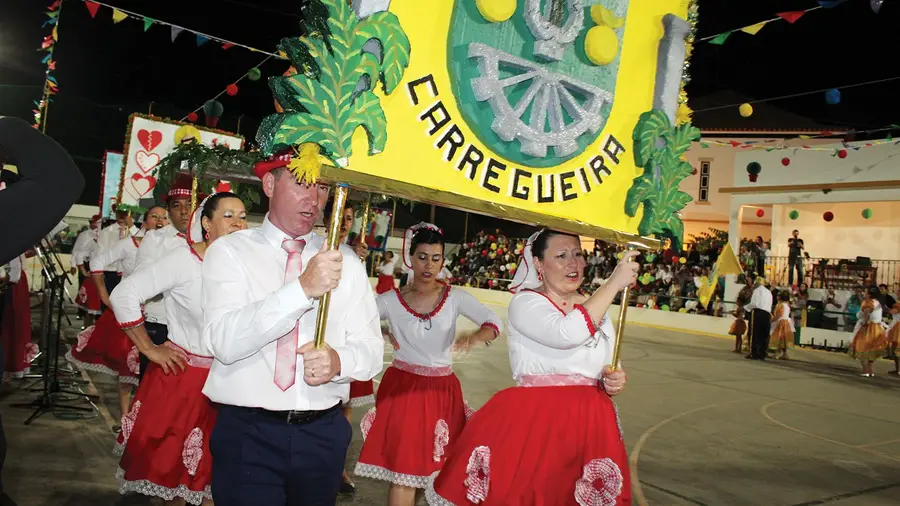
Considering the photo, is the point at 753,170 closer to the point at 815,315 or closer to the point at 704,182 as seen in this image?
the point at 815,315

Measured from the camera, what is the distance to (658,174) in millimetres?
2822

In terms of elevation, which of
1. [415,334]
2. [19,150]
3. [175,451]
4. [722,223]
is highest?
[722,223]

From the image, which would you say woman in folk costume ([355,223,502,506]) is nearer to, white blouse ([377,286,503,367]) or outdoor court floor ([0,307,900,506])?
white blouse ([377,286,503,367])

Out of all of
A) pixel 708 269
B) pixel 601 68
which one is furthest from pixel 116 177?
pixel 708 269

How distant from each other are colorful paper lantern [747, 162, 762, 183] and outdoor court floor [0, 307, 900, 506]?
9737 mm

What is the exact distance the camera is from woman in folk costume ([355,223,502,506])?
13.7ft

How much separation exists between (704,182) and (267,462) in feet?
112

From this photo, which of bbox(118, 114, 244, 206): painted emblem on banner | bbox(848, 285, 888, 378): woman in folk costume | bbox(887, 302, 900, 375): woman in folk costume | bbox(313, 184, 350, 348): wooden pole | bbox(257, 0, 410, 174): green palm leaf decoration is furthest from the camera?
bbox(887, 302, 900, 375): woman in folk costume

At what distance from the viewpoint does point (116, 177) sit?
11703mm

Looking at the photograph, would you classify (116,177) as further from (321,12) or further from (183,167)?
(321,12)

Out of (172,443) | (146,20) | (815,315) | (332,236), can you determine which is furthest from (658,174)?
(815,315)

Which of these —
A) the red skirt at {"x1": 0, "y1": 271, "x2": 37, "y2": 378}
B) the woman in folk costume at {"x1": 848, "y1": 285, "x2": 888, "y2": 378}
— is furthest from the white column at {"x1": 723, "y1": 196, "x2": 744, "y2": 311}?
the red skirt at {"x1": 0, "y1": 271, "x2": 37, "y2": 378}

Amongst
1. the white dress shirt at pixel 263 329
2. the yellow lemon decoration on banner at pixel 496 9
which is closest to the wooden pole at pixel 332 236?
the white dress shirt at pixel 263 329

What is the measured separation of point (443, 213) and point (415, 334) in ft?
115
